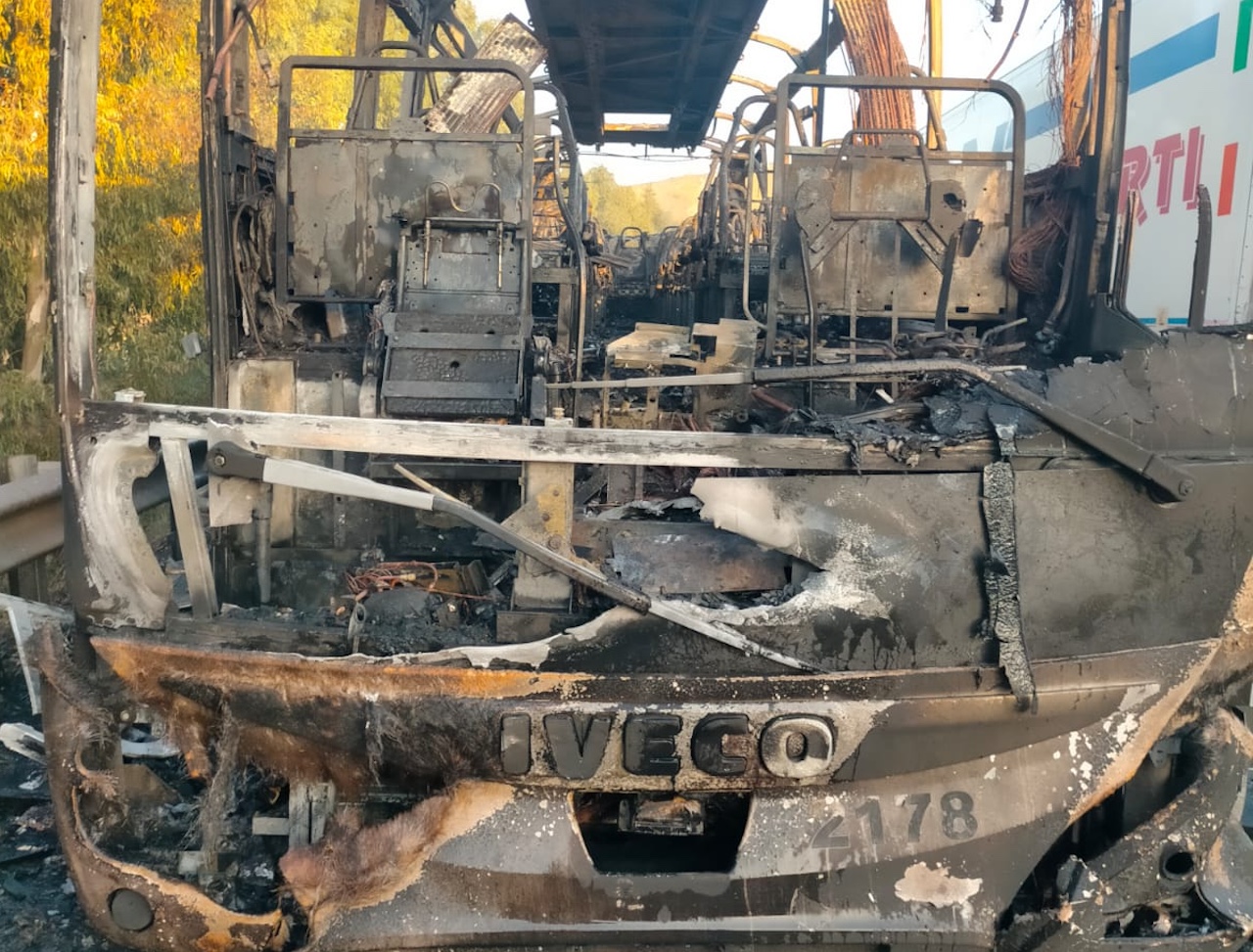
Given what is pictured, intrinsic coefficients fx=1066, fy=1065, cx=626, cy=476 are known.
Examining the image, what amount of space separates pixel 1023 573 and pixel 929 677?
0.35m

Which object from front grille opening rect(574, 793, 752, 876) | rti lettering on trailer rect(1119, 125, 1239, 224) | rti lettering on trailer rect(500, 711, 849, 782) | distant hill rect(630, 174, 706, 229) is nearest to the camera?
rti lettering on trailer rect(500, 711, 849, 782)

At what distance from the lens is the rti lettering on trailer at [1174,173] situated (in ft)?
19.4

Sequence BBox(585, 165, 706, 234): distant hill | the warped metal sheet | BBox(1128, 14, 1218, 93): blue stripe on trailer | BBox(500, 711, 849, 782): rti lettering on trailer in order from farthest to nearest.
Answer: BBox(585, 165, 706, 234): distant hill
the warped metal sheet
BBox(1128, 14, 1218, 93): blue stripe on trailer
BBox(500, 711, 849, 782): rti lettering on trailer

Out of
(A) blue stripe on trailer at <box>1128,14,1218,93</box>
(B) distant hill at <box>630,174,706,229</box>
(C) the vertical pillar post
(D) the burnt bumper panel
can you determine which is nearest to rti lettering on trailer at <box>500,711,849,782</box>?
(D) the burnt bumper panel

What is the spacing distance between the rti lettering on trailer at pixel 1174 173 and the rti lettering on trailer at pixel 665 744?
14.9ft

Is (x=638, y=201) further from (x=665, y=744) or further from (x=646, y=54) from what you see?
(x=665, y=744)

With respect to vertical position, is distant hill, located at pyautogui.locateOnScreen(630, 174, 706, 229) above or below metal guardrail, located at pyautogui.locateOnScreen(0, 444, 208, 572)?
above

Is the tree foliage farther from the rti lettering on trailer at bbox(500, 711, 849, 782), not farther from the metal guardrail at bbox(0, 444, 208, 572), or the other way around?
the rti lettering on trailer at bbox(500, 711, 849, 782)

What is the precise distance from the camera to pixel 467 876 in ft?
8.27

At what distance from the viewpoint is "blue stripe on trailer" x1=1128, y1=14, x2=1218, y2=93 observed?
6.16 meters

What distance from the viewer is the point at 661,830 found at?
2.67 metres

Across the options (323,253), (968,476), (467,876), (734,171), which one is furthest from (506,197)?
(734,171)

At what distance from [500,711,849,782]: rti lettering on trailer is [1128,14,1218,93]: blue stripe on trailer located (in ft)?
18.3

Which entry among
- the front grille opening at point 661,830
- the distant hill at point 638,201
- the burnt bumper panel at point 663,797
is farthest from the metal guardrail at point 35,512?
the distant hill at point 638,201
